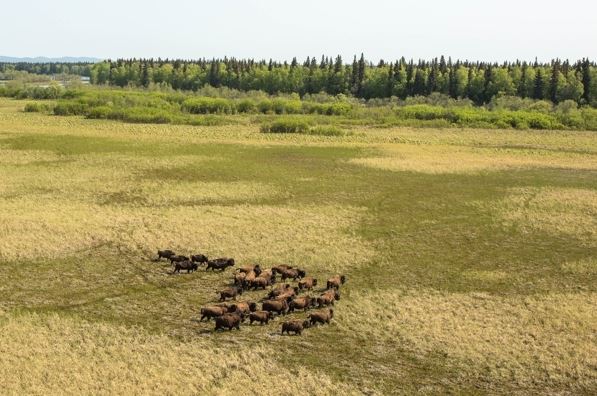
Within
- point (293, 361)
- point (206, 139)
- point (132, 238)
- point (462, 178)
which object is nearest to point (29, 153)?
point (206, 139)

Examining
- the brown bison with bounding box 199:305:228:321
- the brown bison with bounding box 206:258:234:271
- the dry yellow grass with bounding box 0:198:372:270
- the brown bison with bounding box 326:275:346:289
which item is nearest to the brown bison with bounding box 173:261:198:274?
the brown bison with bounding box 206:258:234:271

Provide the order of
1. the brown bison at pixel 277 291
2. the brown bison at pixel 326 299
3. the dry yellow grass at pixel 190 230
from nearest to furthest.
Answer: the brown bison at pixel 326 299
the brown bison at pixel 277 291
the dry yellow grass at pixel 190 230

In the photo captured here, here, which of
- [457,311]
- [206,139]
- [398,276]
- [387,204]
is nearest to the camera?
[457,311]

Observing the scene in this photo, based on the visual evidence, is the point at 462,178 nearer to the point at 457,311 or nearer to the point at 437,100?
the point at 457,311

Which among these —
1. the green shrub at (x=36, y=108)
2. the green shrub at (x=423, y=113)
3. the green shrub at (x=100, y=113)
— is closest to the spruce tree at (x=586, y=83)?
the green shrub at (x=423, y=113)

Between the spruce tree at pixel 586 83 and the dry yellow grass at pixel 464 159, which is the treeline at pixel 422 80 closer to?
the spruce tree at pixel 586 83
